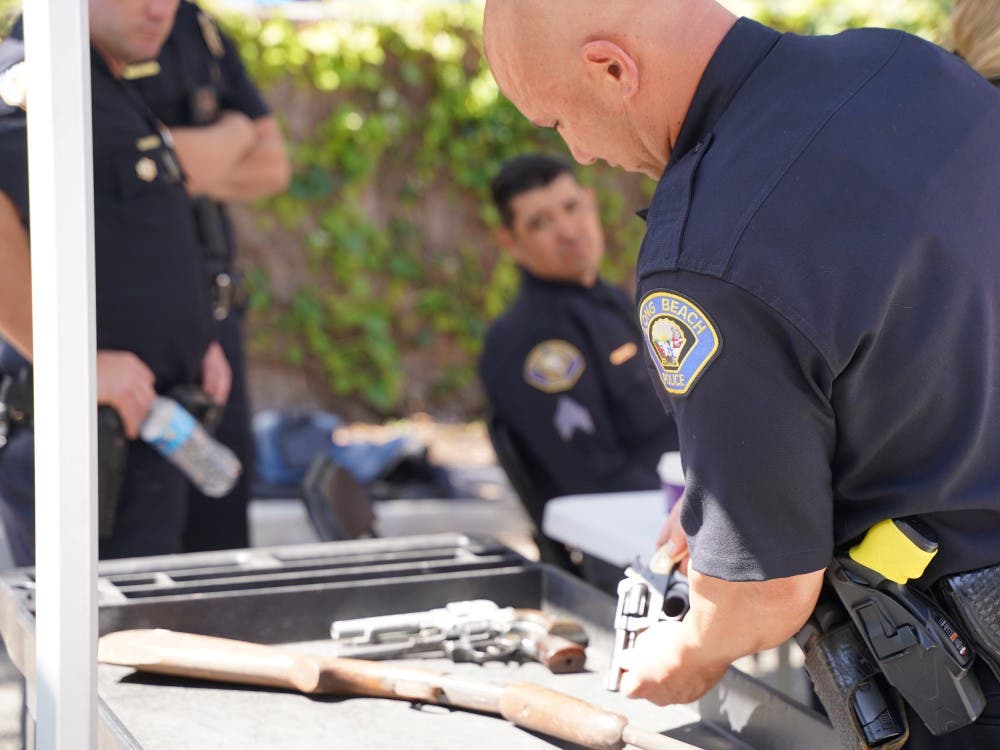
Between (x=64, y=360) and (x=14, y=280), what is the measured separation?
1032 millimetres

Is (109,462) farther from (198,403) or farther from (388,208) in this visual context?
(388,208)

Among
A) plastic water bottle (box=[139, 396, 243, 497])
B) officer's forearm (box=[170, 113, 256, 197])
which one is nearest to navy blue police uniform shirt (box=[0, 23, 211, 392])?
plastic water bottle (box=[139, 396, 243, 497])

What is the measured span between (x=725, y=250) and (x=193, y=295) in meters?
1.57

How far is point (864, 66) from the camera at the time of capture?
116 cm

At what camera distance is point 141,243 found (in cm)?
233

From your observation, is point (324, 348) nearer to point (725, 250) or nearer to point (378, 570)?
point (378, 570)

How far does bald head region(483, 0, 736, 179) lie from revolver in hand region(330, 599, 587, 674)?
658 mm

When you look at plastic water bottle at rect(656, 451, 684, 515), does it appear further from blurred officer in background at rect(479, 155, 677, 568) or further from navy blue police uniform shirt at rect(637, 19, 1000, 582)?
blurred officer in background at rect(479, 155, 677, 568)

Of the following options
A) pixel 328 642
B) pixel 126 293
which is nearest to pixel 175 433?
pixel 126 293

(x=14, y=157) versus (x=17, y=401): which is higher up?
(x=14, y=157)

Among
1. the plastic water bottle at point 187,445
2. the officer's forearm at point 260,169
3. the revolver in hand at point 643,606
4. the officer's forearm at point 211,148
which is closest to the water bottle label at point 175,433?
the plastic water bottle at point 187,445

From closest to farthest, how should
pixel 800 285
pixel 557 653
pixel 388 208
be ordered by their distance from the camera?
1. pixel 800 285
2. pixel 557 653
3. pixel 388 208

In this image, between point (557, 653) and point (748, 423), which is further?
point (557, 653)

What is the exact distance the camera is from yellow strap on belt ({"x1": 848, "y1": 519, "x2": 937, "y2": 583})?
1.15m
